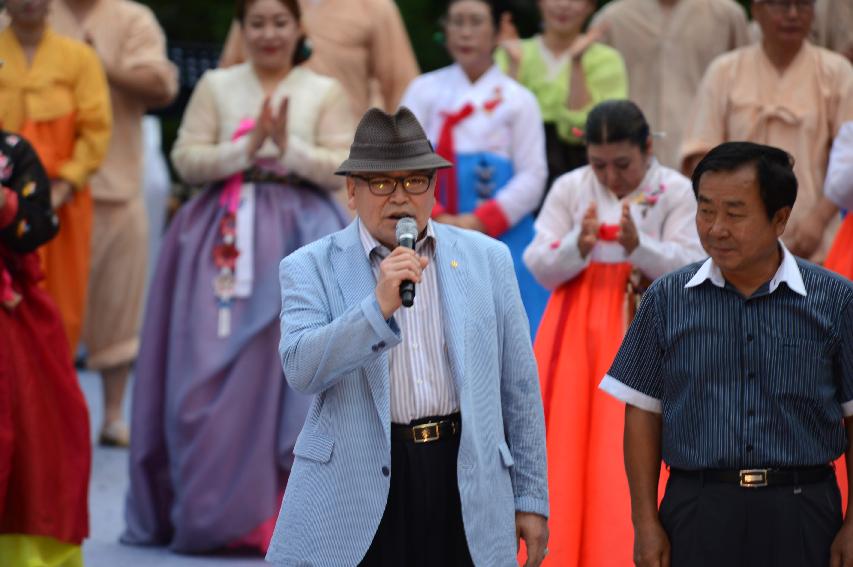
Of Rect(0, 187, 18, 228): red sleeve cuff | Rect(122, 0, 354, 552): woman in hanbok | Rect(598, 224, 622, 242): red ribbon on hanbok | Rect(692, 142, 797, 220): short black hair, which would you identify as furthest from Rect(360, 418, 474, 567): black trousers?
Rect(122, 0, 354, 552): woman in hanbok

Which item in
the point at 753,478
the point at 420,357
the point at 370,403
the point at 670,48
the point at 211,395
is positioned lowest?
the point at 211,395

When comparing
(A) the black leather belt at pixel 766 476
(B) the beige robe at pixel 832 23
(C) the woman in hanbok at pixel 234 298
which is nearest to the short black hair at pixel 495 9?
(C) the woman in hanbok at pixel 234 298

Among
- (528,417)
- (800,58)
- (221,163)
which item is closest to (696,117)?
(800,58)

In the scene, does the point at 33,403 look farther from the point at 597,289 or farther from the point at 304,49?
the point at 304,49

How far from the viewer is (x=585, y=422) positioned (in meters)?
5.56

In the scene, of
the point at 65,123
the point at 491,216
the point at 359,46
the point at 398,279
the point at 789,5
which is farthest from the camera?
the point at 359,46

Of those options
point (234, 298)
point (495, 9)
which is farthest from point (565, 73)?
point (234, 298)

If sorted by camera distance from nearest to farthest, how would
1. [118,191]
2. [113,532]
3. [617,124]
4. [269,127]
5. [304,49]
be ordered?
1. [617,124]
2. [269,127]
3. [304,49]
4. [113,532]
5. [118,191]

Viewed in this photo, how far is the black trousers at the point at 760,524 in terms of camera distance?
3863 millimetres

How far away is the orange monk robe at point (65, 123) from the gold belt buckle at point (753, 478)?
4.57 metres

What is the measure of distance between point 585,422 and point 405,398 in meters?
1.73

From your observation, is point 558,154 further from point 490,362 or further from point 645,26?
point 490,362

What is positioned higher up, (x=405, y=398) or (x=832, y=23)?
(x=832, y=23)

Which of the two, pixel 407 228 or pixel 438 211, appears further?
pixel 438 211
